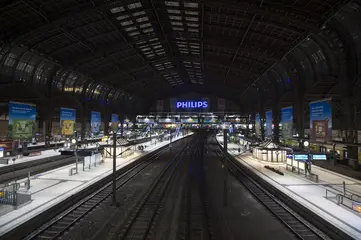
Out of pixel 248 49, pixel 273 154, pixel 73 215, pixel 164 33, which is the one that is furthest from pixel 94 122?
pixel 73 215

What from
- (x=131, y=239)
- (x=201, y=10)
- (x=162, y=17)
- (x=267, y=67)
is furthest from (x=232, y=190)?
(x=267, y=67)

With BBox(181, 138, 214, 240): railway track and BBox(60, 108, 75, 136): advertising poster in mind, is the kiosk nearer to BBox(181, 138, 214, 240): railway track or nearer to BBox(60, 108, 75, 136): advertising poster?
BBox(181, 138, 214, 240): railway track

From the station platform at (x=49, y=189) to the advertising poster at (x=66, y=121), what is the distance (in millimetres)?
12259

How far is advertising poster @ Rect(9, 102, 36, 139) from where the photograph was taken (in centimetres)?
2056

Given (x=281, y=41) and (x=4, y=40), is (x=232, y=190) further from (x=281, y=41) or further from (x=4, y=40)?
(x=4, y=40)

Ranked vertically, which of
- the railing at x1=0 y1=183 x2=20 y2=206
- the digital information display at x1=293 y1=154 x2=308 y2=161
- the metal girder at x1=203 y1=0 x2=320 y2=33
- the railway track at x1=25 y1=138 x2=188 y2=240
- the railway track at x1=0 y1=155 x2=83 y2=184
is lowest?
the railway track at x1=25 y1=138 x2=188 y2=240

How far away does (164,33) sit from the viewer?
30906mm

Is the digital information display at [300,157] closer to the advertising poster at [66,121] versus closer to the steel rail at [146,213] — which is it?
the steel rail at [146,213]

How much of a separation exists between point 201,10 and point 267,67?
15987 millimetres

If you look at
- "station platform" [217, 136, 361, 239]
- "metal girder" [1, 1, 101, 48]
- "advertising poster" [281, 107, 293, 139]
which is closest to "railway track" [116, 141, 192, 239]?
"station platform" [217, 136, 361, 239]

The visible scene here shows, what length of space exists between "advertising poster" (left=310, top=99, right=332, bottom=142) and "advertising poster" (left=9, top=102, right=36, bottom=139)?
27.3 metres

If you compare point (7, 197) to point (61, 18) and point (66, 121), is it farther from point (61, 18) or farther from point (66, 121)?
point (66, 121)

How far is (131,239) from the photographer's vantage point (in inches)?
300

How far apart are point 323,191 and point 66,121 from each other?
29873 mm
